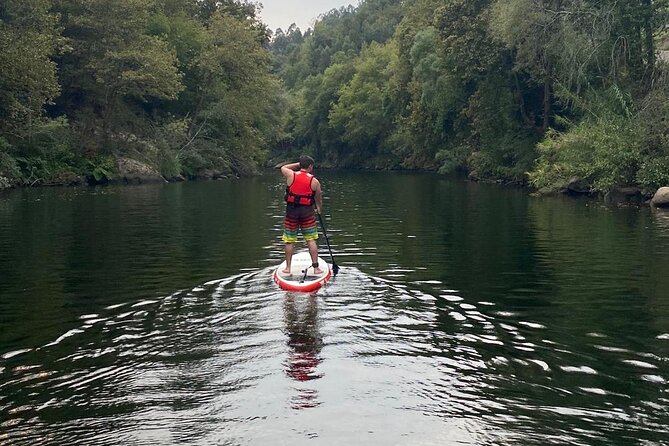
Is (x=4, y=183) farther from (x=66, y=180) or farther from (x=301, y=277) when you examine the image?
(x=301, y=277)

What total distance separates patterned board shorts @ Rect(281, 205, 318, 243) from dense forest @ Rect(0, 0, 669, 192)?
20.2 metres

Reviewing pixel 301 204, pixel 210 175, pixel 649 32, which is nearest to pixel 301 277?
pixel 301 204

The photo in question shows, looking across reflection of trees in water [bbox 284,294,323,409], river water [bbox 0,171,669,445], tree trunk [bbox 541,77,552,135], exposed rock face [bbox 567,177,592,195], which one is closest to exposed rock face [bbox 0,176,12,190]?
river water [bbox 0,171,669,445]

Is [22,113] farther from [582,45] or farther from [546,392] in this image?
[546,392]

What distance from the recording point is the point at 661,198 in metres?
27.8

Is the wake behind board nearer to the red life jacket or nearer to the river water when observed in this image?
the river water

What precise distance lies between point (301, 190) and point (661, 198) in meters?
19.5

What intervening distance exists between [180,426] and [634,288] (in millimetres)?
8808

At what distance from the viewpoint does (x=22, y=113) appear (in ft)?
121

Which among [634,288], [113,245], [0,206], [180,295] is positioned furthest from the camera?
[0,206]

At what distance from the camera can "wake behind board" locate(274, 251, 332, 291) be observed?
1188 cm

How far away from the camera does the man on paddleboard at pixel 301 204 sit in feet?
42.0

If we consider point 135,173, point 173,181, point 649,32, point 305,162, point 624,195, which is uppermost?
point 649,32

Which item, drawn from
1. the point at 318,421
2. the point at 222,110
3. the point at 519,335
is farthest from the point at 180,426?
the point at 222,110
